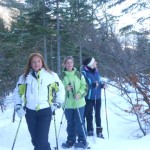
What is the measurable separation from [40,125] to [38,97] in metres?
0.47

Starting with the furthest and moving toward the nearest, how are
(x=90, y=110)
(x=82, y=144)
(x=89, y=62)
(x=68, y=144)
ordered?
(x=90, y=110)
(x=89, y=62)
(x=68, y=144)
(x=82, y=144)

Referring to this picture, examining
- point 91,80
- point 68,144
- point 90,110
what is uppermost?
point 91,80

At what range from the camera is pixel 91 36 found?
11.0 metres

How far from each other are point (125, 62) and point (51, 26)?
18662 millimetres

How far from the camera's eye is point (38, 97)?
5555 millimetres

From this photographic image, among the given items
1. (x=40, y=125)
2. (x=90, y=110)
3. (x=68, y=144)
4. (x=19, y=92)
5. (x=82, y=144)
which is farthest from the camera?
(x=90, y=110)

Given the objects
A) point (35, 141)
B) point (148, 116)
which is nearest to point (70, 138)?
point (35, 141)

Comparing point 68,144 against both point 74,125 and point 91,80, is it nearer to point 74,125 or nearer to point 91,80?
point 74,125

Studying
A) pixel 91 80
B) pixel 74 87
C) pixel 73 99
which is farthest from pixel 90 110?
pixel 74 87

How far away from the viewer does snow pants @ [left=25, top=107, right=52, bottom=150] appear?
550 cm

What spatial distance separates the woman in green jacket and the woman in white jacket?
48.0 inches

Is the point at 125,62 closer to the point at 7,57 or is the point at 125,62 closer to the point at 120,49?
the point at 120,49

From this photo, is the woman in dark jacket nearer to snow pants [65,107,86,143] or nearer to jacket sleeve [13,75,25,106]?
snow pants [65,107,86,143]

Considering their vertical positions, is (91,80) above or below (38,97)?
above
